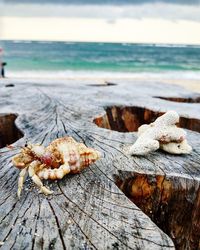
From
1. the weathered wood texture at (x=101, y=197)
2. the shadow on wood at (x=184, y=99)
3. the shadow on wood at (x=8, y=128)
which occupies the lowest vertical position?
the shadow on wood at (x=8, y=128)

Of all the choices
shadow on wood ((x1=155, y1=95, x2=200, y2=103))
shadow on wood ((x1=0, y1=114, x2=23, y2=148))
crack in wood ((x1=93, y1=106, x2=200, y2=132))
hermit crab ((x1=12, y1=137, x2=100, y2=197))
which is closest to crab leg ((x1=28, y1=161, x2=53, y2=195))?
hermit crab ((x1=12, y1=137, x2=100, y2=197))

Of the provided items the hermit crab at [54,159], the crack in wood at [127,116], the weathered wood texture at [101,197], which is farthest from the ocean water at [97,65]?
the hermit crab at [54,159]

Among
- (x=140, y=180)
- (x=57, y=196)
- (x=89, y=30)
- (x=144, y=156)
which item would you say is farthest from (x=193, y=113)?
(x=89, y=30)

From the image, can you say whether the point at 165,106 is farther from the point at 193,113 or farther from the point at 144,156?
the point at 144,156

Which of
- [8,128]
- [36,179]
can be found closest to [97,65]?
[8,128]

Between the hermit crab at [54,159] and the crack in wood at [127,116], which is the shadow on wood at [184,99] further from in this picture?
the hermit crab at [54,159]

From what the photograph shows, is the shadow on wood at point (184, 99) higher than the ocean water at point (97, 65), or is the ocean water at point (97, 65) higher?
the shadow on wood at point (184, 99)

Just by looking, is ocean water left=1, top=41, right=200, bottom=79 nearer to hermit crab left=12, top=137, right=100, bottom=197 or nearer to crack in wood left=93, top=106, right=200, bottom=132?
crack in wood left=93, top=106, right=200, bottom=132
